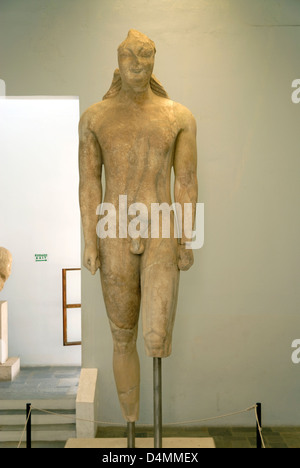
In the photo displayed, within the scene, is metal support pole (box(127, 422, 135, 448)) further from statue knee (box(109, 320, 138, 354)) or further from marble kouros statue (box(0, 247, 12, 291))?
marble kouros statue (box(0, 247, 12, 291))

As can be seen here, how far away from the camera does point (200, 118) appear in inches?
217

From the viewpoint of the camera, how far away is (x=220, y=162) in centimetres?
553

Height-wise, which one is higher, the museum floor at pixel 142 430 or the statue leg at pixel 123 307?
the statue leg at pixel 123 307

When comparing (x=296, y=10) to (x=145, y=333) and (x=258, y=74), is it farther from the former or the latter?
(x=145, y=333)

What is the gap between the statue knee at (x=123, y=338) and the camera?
12.1ft

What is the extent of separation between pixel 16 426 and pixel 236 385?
2202 mm

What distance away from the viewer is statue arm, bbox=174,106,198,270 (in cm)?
356

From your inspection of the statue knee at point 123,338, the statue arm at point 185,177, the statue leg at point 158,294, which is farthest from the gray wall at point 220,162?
the statue leg at point 158,294

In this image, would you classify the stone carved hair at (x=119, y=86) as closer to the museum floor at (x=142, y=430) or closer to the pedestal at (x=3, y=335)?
the museum floor at (x=142, y=430)

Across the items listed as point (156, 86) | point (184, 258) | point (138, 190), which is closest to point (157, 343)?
point (184, 258)

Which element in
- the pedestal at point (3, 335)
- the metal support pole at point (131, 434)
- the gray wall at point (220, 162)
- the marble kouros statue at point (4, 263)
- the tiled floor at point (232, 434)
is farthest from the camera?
the pedestal at point (3, 335)

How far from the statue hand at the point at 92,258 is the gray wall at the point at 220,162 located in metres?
1.97

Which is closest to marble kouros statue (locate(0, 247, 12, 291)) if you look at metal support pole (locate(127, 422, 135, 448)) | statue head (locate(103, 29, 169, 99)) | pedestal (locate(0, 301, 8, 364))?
pedestal (locate(0, 301, 8, 364))
